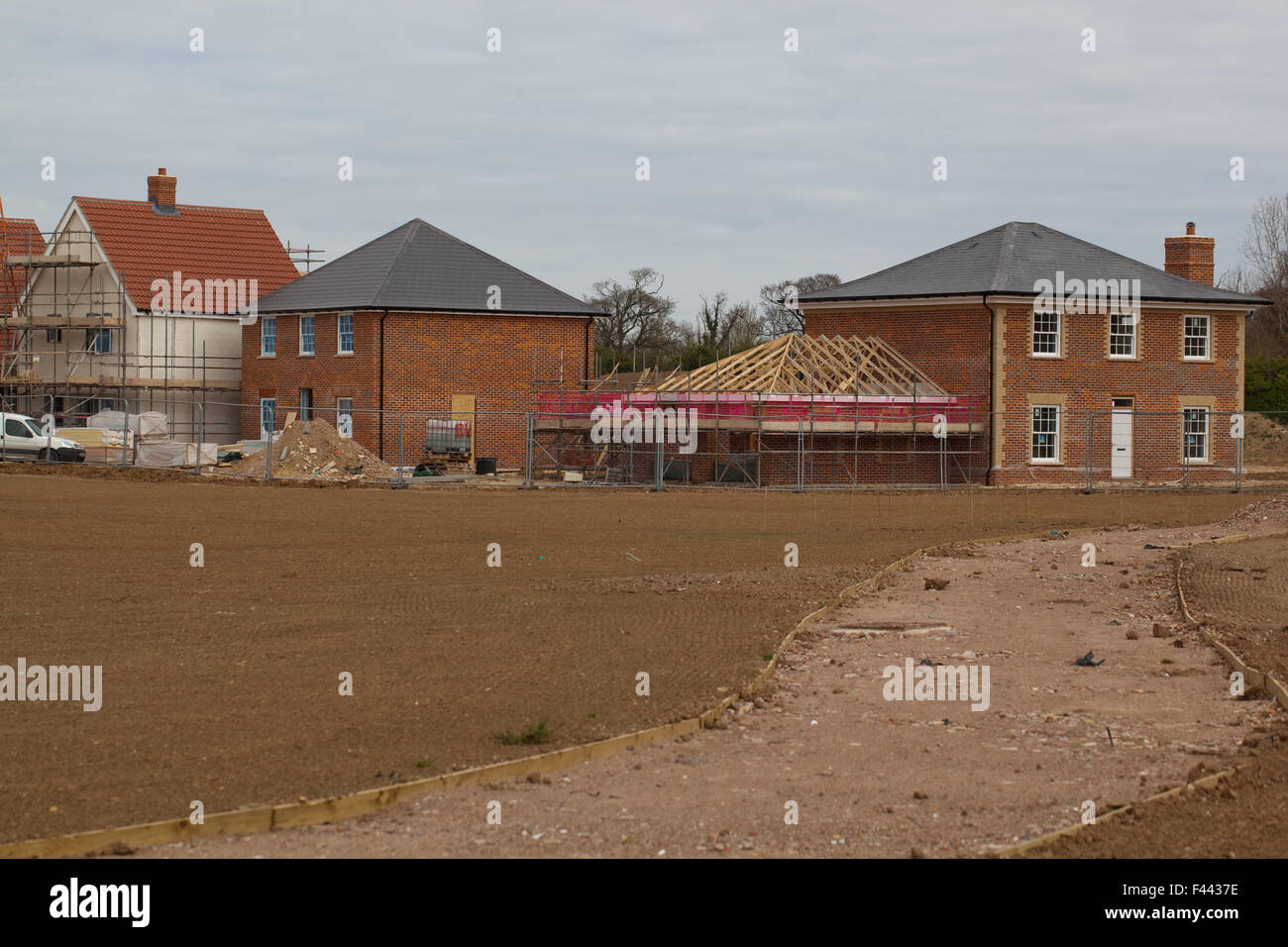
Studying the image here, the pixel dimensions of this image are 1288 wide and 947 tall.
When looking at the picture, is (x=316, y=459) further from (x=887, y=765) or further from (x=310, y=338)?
(x=887, y=765)

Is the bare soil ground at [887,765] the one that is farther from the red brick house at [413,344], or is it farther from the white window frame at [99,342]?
the white window frame at [99,342]

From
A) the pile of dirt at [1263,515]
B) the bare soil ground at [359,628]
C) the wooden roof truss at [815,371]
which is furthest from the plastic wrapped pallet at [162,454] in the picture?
the pile of dirt at [1263,515]

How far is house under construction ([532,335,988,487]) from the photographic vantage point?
40.6 metres

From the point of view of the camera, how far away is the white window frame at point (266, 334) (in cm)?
5159

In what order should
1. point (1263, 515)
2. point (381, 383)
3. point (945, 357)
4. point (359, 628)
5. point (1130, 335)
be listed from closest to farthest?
1. point (359, 628)
2. point (1263, 515)
3. point (945, 357)
4. point (1130, 335)
5. point (381, 383)

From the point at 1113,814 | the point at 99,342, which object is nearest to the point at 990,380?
the point at 99,342

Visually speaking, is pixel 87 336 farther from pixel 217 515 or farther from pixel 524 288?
pixel 217 515

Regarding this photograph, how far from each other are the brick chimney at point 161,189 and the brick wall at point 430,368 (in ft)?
33.8

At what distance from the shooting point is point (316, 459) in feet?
135

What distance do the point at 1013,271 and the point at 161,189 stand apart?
111 ft

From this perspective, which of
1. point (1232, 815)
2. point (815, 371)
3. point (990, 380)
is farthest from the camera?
point (990, 380)

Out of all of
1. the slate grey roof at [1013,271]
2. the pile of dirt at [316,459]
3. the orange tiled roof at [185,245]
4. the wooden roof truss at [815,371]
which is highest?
the orange tiled roof at [185,245]

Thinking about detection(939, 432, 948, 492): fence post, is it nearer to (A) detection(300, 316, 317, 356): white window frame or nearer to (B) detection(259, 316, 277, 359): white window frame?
(A) detection(300, 316, 317, 356): white window frame

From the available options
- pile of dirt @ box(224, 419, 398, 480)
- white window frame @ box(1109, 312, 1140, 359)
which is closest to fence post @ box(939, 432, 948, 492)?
white window frame @ box(1109, 312, 1140, 359)
